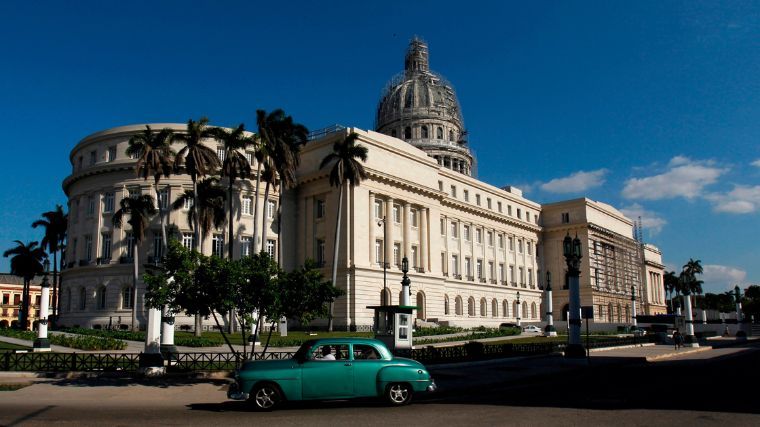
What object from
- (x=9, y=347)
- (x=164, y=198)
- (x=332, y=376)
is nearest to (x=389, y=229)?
(x=164, y=198)

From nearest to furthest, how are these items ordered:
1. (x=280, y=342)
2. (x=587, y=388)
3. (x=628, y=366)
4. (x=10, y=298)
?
(x=587, y=388)
(x=628, y=366)
(x=280, y=342)
(x=10, y=298)

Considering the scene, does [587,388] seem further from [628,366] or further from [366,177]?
[366,177]

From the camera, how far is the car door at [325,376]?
1443 cm

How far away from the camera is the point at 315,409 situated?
1477 centimetres

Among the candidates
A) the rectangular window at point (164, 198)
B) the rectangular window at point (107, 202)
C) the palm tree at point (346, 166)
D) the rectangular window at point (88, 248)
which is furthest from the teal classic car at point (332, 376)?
the rectangular window at point (88, 248)

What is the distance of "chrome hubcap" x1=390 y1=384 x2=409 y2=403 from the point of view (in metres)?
15.1

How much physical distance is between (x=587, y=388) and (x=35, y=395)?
1622 centimetres

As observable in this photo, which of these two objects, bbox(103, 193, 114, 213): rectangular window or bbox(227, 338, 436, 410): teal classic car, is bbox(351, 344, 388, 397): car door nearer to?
bbox(227, 338, 436, 410): teal classic car

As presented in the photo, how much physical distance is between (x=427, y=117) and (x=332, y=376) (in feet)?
320

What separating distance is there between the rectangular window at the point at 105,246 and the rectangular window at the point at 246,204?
41.7ft

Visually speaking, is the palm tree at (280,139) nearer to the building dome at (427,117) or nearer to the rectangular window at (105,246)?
the rectangular window at (105,246)

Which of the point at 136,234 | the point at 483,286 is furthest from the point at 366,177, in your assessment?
the point at 483,286

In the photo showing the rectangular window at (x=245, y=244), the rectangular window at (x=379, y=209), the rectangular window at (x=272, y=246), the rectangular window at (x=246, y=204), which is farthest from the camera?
the rectangular window at (x=379, y=209)

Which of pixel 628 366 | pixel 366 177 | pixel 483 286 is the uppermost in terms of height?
pixel 366 177
